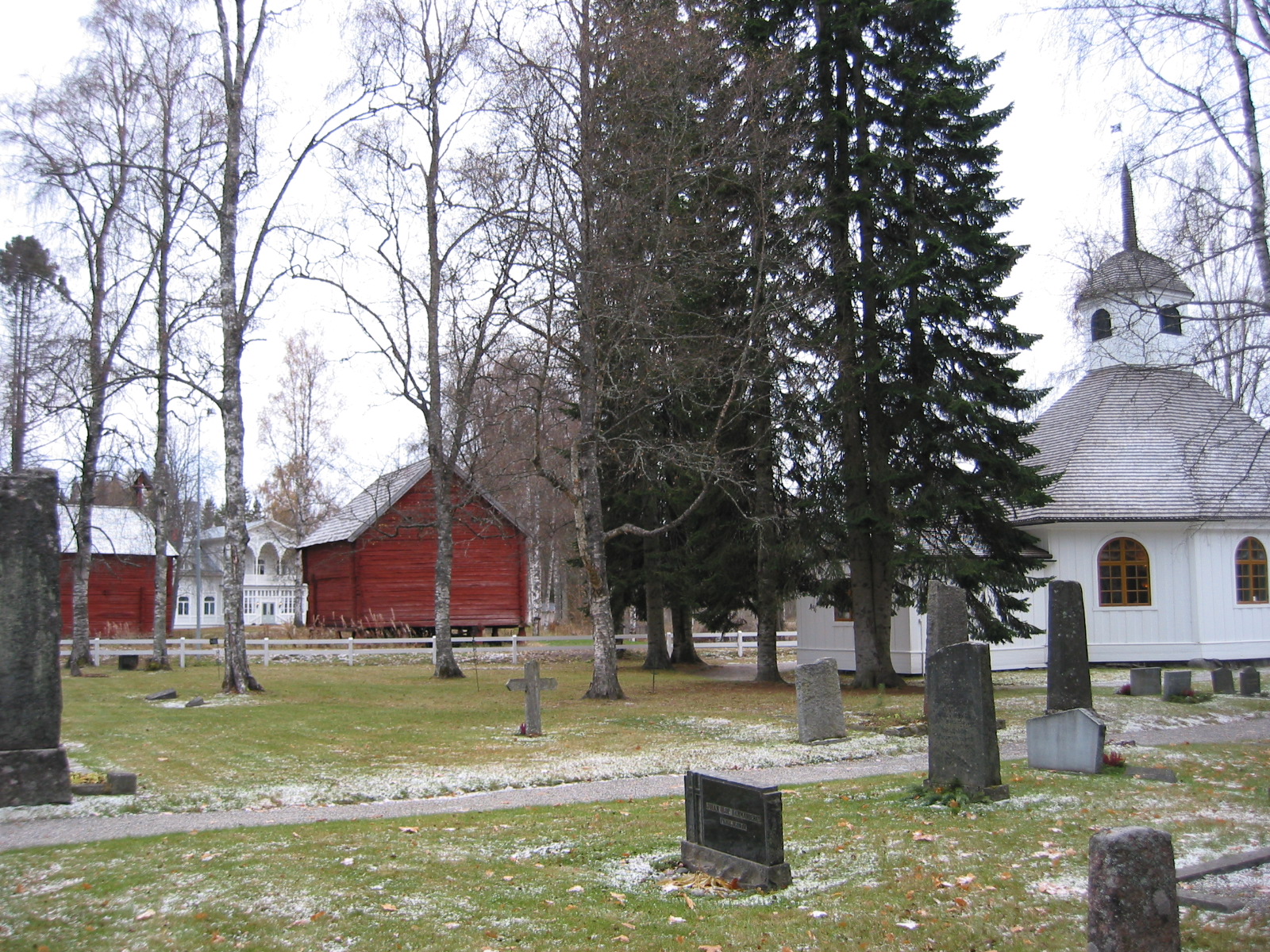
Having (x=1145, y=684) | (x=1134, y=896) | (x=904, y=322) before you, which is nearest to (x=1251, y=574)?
(x=1145, y=684)

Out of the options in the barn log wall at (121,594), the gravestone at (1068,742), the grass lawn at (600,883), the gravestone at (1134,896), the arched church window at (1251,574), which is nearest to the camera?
the gravestone at (1134,896)

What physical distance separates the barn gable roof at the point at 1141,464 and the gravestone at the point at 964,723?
1784 cm

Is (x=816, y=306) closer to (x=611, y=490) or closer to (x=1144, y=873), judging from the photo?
(x=611, y=490)

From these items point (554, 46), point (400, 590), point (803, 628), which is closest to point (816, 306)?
point (554, 46)

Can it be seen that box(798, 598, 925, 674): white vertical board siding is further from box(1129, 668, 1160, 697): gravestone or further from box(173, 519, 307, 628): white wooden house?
box(173, 519, 307, 628): white wooden house

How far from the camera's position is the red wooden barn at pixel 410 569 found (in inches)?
1549

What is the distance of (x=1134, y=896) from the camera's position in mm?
4762

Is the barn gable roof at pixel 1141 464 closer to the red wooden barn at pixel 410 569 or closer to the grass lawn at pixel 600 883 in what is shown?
the grass lawn at pixel 600 883

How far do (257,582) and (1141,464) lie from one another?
203 feet

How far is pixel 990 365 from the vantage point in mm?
22656

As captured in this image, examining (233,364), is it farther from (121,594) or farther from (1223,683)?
(121,594)

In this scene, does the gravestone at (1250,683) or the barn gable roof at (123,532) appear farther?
the barn gable roof at (123,532)

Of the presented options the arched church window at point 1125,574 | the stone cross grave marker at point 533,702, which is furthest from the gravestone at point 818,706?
the arched church window at point 1125,574

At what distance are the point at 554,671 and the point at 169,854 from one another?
22334 millimetres
